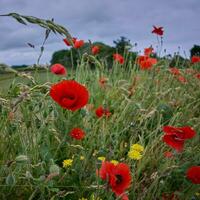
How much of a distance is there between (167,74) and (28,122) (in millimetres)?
3386

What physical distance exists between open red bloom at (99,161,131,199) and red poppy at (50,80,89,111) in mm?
290

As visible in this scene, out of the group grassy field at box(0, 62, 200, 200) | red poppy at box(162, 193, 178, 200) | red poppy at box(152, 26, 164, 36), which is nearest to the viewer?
grassy field at box(0, 62, 200, 200)

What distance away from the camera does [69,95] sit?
85.7 inches

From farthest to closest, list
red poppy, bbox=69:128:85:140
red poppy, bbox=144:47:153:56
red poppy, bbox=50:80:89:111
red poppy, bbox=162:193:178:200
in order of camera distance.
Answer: red poppy, bbox=144:47:153:56, red poppy, bbox=162:193:178:200, red poppy, bbox=69:128:85:140, red poppy, bbox=50:80:89:111

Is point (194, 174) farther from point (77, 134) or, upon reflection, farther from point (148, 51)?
point (148, 51)

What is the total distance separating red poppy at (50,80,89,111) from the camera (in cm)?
214

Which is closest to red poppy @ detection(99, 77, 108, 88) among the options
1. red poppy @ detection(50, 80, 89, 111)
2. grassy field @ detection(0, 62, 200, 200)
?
grassy field @ detection(0, 62, 200, 200)

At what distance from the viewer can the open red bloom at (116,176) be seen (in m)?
1.97

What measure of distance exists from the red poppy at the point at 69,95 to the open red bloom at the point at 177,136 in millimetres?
555

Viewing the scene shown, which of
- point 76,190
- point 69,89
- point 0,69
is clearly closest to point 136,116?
point 76,190

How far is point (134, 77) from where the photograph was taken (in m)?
5.14

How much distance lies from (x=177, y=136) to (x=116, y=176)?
1.94 feet

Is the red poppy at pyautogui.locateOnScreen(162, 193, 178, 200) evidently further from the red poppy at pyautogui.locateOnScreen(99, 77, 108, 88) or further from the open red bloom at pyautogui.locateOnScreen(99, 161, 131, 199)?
the red poppy at pyautogui.locateOnScreen(99, 77, 108, 88)

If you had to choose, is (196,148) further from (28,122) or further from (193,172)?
(28,122)
